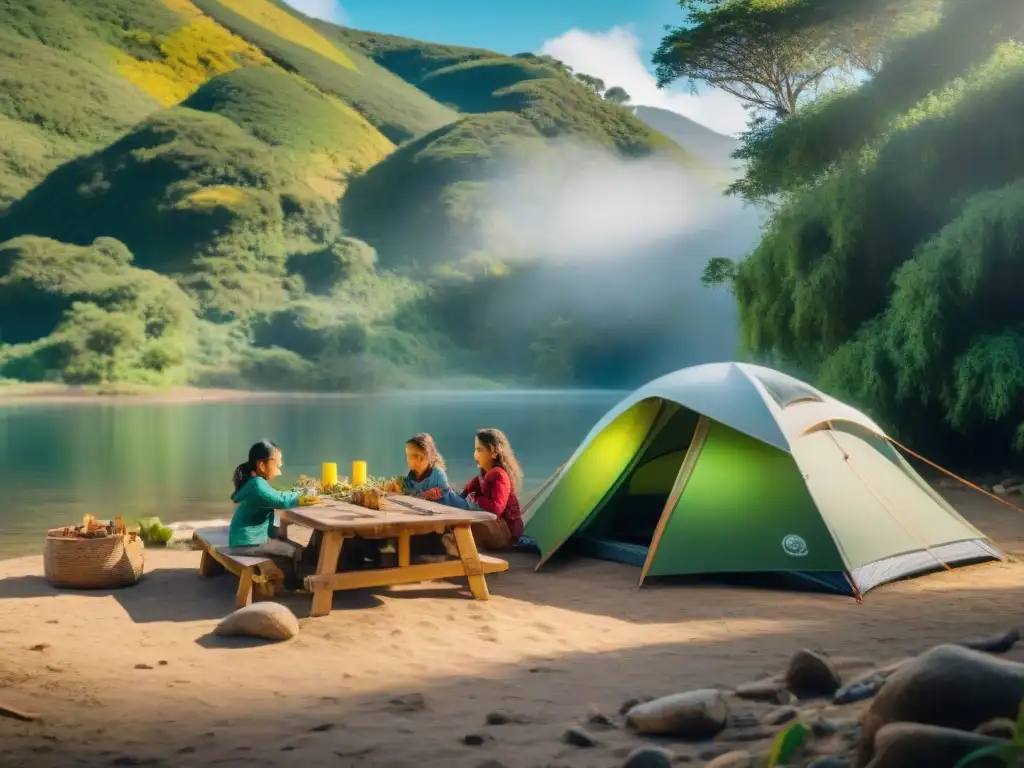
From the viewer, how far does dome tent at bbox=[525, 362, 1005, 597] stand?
7438 mm

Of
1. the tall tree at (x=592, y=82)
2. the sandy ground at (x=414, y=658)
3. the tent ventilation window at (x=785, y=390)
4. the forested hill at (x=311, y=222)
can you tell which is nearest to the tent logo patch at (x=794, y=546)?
the sandy ground at (x=414, y=658)

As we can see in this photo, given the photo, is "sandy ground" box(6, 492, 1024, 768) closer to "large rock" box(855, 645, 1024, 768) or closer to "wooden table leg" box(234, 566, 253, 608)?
"wooden table leg" box(234, 566, 253, 608)

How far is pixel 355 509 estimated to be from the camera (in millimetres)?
7230

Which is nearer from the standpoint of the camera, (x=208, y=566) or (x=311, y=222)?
(x=208, y=566)

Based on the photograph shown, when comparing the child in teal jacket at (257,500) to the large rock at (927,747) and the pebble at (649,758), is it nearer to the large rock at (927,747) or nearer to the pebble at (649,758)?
the pebble at (649,758)

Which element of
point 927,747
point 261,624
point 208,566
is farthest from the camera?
point 208,566

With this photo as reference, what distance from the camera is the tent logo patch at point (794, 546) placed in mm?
7402

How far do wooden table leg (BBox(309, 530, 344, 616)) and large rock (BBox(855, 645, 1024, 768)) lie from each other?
391 cm

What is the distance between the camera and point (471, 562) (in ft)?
23.5

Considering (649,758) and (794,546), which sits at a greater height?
(794,546)

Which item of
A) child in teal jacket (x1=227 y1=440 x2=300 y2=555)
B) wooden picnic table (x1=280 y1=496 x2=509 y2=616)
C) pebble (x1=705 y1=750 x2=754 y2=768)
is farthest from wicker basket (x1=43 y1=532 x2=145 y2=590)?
pebble (x1=705 y1=750 x2=754 y2=768)

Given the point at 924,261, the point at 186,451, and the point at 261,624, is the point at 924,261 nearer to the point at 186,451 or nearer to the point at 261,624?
the point at 261,624

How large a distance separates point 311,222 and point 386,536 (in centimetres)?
9419

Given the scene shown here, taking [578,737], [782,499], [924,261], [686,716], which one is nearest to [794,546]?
[782,499]
